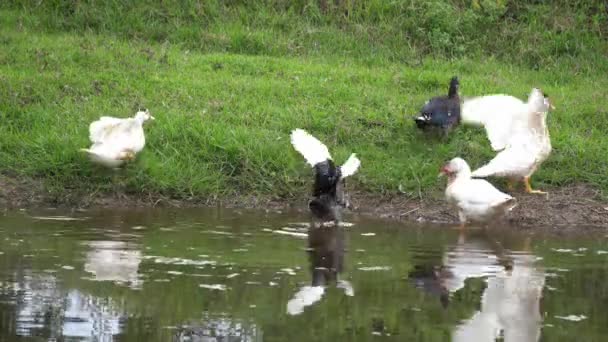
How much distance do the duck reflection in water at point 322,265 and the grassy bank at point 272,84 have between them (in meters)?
1.43

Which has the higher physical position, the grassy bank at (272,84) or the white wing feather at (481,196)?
the grassy bank at (272,84)

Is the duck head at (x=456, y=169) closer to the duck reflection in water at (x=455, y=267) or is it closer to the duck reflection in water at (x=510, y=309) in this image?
the duck reflection in water at (x=455, y=267)

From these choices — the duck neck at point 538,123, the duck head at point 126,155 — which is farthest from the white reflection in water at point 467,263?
the duck head at point 126,155

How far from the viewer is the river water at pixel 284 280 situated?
22.3ft

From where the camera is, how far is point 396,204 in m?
11.0

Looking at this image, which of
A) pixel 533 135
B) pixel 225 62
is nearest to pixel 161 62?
pixel 225 62

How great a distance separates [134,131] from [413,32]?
5.44m

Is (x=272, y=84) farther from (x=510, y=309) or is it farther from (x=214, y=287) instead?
(x=510, y=309)

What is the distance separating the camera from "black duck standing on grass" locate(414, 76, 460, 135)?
38.2 ft

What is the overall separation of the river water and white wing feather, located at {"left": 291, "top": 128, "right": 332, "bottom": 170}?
21.6 inches

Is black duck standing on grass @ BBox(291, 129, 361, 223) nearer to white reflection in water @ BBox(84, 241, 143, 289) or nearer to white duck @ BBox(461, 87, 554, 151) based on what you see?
white duck @ BBox(461, 87, 554, 151)

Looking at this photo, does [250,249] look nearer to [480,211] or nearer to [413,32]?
[480,211]

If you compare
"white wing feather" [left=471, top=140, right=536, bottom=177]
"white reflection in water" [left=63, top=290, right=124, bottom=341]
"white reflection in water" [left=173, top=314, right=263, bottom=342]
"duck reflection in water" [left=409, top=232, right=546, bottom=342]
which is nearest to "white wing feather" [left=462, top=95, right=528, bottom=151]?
"white wing feather" [left=471, top=140, right=536, bottom=177]

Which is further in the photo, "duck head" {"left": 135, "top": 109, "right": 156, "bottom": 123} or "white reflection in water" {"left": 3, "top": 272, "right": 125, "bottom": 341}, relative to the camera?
"duck head" {"left": 135, "top": 109, "right": 156, "bottom": 123}
